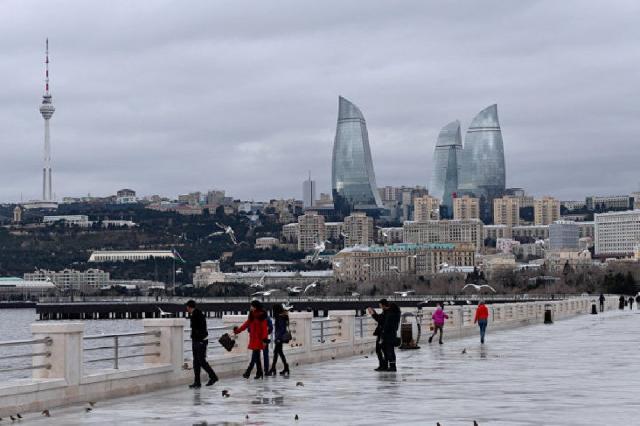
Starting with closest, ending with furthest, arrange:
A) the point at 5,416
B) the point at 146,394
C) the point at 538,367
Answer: the point at 5,416 → the point at 146,394 → the point at 538,367

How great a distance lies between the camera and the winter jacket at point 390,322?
3403cm

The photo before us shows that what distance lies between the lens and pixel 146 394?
93.7 feet

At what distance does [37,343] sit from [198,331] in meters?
4.44

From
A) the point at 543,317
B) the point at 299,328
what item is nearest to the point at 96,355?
the point at 543,317

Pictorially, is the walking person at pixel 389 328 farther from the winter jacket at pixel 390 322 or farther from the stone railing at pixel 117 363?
the stone railing at pixel 117 363

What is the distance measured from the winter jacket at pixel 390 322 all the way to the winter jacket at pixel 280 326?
8.61ft

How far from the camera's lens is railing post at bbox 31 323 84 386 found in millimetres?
26172

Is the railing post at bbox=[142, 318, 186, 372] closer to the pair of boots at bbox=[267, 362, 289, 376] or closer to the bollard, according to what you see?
the pair of boots at bbox=[267, 362, 289, 376]

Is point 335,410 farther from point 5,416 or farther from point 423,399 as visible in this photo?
point 5,416

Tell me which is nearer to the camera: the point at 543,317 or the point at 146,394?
the point at 146,394

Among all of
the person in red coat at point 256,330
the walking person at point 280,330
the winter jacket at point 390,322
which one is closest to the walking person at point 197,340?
the person in red coat at point 256,330

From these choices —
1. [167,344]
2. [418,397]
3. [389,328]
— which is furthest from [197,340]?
[389,328]

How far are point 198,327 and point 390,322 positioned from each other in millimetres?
6356

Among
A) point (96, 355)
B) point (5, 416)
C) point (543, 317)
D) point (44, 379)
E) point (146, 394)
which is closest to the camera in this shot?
point (5, 416)
